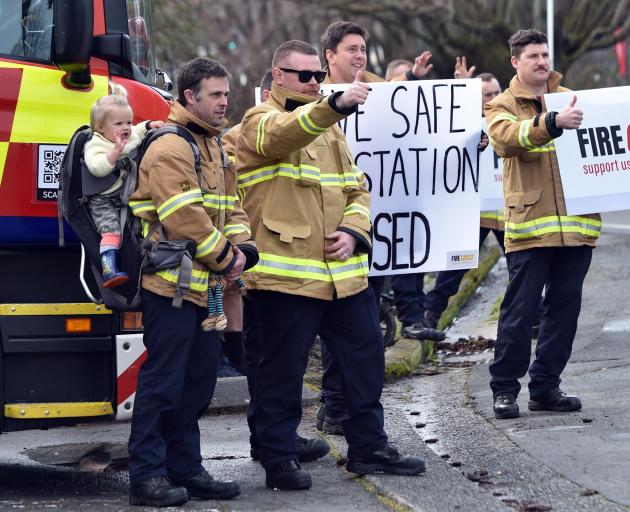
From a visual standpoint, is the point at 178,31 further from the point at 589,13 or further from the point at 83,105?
the point at 83,105

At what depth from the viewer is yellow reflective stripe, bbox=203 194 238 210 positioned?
5.76 metres

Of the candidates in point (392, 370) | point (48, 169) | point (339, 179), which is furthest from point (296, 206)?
point (392, 370)

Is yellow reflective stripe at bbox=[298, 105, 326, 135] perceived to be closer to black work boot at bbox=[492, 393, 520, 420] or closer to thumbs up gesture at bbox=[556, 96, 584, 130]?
thumbs up gesture at bbox=[556, 96, 584, 130]

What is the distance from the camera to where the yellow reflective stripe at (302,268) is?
19.6 ft

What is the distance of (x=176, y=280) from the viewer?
559 centimetres

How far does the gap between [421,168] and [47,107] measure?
2208 millimetres

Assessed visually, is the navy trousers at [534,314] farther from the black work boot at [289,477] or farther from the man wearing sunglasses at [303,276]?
the black work boot at [289,477]

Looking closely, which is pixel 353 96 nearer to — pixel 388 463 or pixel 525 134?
pixel 388 463

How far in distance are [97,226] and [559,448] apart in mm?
2354

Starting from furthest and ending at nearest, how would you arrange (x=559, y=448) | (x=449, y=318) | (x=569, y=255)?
1. (x=449, y=318)
2. (x=569, y=255)
3. (x=559, y=448)

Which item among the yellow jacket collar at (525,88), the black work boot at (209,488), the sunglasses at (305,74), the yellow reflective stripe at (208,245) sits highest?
the yellow jacket collar at (525,88)

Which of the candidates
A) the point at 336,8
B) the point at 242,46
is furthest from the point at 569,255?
the point at 242,46

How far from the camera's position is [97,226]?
5.68 meters

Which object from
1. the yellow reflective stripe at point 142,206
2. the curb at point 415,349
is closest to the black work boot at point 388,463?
the yellow reflective stripe at point 142,206
